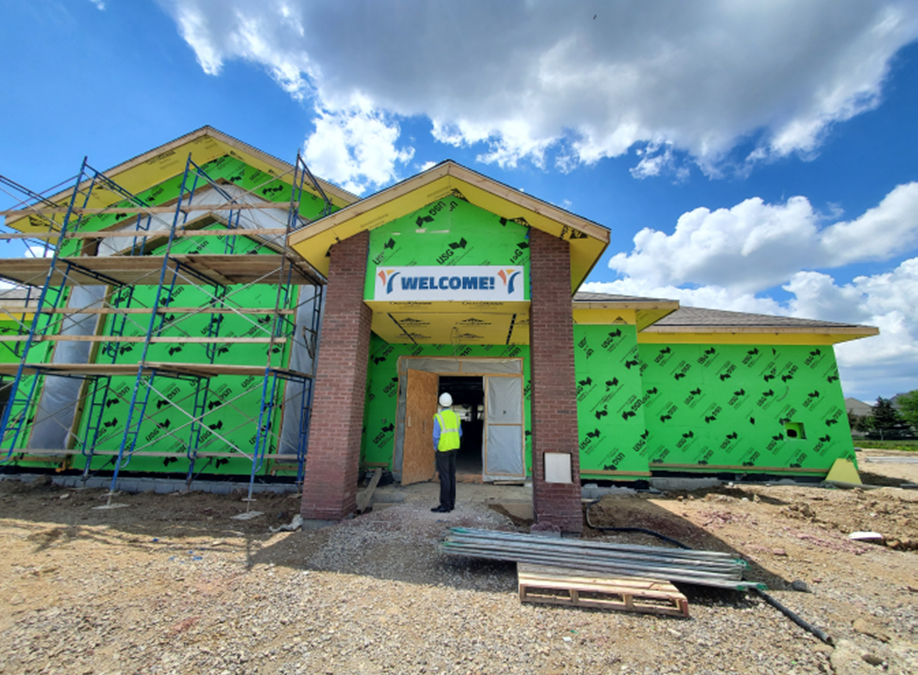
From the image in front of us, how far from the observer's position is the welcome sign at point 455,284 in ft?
22.6

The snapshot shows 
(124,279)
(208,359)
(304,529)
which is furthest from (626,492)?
(124,279)

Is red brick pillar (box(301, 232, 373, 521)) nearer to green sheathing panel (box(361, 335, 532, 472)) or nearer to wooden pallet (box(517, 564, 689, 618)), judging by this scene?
wooden pallet (box(517, 564, 689, 618))

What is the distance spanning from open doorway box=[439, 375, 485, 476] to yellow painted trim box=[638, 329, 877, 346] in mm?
5897

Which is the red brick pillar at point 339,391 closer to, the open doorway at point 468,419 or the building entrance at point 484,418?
the building entrance at point 484,418

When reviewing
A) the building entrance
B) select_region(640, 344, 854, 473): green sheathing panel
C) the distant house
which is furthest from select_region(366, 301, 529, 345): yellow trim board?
the distant house

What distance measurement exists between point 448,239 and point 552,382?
320 centimetres

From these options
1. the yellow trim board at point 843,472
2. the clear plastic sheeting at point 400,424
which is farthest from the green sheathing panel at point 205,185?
the yellow trim board at point 843,472

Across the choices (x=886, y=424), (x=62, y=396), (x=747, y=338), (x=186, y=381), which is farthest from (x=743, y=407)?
(x=886, y=424)

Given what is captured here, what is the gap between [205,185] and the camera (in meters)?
11.0

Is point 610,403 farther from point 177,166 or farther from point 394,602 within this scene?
point 177,166

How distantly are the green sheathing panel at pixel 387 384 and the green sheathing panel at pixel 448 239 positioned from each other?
14.1 ft

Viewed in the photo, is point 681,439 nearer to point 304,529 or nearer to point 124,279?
point 304,529

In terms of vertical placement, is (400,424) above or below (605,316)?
below

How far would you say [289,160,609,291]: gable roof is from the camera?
6668mm
